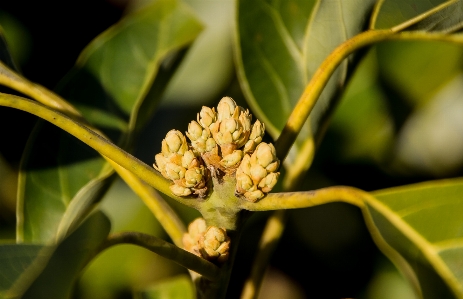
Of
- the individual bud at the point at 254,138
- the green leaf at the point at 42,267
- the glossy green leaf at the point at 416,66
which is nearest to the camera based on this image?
the green leaf at the point at 42,267

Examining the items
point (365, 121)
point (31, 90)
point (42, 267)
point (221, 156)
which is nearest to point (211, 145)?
point (221, 156)

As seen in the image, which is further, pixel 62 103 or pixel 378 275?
pixel 378 275

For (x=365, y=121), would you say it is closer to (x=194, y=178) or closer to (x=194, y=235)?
(x=194, y=235)

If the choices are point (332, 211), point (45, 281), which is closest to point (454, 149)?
point (332, 211)

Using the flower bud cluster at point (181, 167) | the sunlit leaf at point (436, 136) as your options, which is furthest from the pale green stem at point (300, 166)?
the sunlit leaf at point (436, 136)

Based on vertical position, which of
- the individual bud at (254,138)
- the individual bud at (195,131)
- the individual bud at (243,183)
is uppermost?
the individual bud at (254,138)

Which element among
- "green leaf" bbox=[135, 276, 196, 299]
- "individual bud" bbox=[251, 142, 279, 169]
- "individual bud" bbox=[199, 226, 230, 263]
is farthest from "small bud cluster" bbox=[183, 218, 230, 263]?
"green leaf" bbox=[135, 276, 196, 299]

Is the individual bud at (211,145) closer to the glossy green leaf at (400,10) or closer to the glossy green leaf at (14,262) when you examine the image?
the glossy green leaf at (14,262)

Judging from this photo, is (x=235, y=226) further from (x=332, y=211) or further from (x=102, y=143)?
(x=332, y=211)
